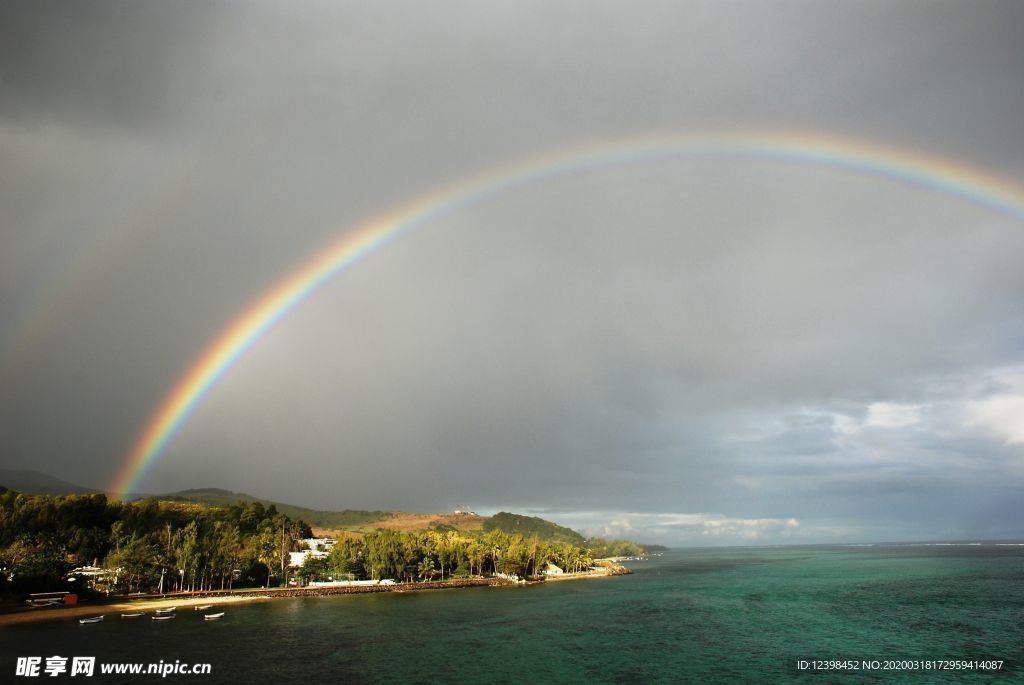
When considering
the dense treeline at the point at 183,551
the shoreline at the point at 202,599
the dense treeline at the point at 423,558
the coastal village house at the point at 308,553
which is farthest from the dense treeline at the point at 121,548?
the dense treeline at the point at 423,558

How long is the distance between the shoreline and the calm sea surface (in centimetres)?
581

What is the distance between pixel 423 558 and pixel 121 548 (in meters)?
65.2

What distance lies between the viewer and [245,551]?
5084 inches

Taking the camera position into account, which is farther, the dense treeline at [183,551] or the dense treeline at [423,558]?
the dense treeline at [423,558]

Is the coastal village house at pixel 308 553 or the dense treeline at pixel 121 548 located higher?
the dense treeline at pixel 121 548

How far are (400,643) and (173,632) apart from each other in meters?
28.1

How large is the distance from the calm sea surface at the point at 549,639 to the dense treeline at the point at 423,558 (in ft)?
82.3

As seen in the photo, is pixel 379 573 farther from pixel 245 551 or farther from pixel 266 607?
pixel 266 607

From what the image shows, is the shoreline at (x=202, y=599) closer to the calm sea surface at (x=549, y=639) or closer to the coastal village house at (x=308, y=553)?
the calm sea surface at (x=549, y=639)

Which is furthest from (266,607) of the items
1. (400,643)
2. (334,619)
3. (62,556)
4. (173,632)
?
(400,643)

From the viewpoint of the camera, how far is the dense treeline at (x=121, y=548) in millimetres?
94062

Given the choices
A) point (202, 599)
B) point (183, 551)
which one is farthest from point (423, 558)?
Result: point (202, 599)

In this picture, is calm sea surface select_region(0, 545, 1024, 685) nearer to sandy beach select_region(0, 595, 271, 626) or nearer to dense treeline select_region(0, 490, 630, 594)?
sandy beach select_region(0, 595, 271, 626)

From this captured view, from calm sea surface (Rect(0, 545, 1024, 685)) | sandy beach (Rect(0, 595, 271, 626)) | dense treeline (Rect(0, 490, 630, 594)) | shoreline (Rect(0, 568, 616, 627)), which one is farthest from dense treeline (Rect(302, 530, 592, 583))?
sandy beach (Rect(0, 595, 271, 626))
